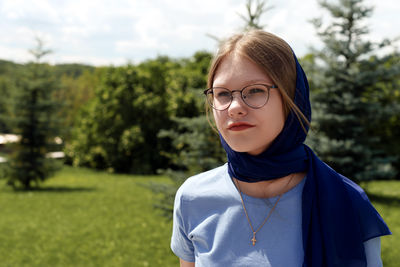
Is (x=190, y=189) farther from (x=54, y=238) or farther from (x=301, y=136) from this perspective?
(x=54, y=238)

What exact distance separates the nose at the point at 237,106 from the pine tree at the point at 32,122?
13277mm

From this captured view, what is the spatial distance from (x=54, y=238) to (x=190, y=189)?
6.72 m

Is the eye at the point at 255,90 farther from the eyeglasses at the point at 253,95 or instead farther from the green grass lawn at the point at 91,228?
the green grass lawn at the point at 91,228

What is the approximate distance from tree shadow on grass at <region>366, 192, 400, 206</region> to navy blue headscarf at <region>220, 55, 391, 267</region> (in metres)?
9.98

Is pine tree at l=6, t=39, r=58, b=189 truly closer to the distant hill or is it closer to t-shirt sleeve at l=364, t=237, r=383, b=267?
the distant hill

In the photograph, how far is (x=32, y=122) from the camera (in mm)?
13594

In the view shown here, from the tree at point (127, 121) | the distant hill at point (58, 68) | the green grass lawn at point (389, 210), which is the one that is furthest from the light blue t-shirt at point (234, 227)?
the tree at point (127, 121)

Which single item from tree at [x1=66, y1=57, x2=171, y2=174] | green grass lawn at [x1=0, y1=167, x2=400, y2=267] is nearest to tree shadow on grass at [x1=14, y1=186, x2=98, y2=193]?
green grass lawn at [x1=0, y1=167, x2=400, y2=267]

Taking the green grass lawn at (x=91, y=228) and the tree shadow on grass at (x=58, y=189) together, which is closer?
the green grass lawn at (x=91, y=228)

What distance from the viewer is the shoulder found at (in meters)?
1.52

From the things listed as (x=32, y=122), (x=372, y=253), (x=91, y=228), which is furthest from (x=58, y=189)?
(x=372, y=253)

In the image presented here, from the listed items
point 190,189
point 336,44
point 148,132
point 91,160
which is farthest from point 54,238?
point 91,160

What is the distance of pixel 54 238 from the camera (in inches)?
294

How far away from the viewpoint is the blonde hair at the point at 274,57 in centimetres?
136
